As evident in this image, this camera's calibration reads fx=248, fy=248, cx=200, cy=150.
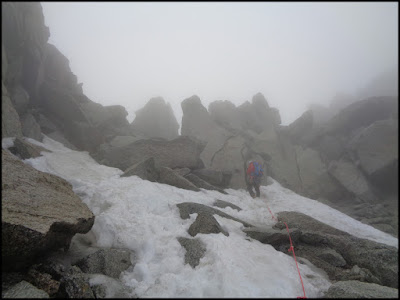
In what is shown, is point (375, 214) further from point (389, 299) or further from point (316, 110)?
point (316, 110)

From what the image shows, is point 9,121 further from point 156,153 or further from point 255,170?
point 255,170

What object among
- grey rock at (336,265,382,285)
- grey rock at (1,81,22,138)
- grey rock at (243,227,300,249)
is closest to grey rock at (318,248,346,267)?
grey rock at (336,265,382,285)

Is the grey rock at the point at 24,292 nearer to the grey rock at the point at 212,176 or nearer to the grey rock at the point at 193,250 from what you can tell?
the grey rock at the point at 193,250

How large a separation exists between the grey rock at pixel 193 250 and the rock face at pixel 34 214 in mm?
3821

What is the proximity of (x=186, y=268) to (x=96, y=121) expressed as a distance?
92.2 feet

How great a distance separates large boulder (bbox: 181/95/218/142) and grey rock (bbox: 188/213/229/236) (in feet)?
93.2

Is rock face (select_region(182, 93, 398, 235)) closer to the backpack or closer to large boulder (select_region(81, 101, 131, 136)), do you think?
the backpack

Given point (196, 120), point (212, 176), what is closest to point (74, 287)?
point (212, 176)

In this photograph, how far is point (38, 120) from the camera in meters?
29.2

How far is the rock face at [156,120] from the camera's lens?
149 ft

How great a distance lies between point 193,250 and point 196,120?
33439mm

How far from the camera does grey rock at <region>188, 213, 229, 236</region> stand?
34.5ft

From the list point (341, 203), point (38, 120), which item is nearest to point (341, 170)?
point (341, 203)

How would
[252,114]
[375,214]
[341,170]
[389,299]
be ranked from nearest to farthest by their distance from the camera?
[389,299]
[375,214]
[341,170]
[252,114]
